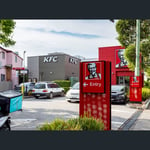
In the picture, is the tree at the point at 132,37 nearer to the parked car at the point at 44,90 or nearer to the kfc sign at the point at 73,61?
the parked car at the point at 44,90

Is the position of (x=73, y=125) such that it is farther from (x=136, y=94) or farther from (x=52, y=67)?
(x=52, y=67)

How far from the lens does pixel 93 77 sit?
4.56m

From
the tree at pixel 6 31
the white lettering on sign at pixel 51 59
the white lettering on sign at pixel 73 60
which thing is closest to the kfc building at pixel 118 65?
the white lettering on sign at pixel 73 60

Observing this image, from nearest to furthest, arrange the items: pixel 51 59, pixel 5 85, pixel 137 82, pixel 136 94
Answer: pixel 137 82 < pixel 136 94 < pixel 5 85 < pixel 51 59

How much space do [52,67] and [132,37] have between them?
1697 centimetres

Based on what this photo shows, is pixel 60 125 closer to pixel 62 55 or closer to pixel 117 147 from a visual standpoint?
pixel 117 147

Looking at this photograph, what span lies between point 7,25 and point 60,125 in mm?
6495

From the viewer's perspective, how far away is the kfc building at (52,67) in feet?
87.6

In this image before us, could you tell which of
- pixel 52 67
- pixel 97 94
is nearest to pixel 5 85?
pixel 52 67

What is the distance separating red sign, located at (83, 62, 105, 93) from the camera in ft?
14.5

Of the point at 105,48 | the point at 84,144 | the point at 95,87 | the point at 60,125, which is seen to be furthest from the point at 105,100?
the point at 105,48

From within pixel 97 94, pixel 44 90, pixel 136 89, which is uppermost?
pixel 97 94

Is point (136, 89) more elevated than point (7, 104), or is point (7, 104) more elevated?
point (7, 104)

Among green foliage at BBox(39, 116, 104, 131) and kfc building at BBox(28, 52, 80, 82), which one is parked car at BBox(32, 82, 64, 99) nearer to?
green foliage at BBox(39, 116, 104, 131)
